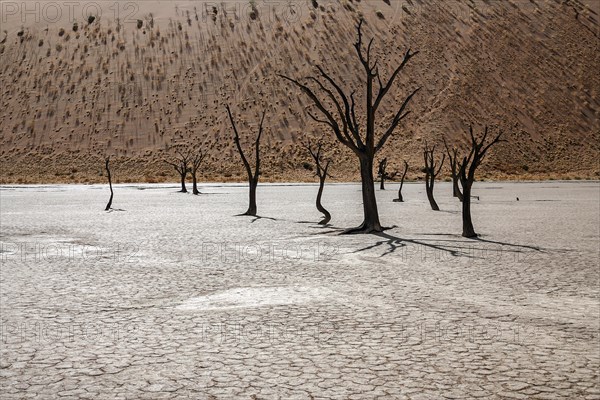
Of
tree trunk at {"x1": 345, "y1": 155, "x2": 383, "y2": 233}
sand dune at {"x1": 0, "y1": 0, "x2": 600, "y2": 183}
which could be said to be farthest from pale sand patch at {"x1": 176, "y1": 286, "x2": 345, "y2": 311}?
sand dune at {"x1": 0, "y1": 0, "x2": 600, "y2": 183}

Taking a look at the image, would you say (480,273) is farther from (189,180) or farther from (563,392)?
(189,180)

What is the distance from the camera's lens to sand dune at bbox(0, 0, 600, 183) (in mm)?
80812

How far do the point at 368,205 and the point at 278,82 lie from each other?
68768mm

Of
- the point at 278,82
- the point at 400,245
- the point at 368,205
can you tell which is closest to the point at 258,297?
the point at 400,245

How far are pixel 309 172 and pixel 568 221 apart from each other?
185ft

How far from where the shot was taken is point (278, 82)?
3467 inches

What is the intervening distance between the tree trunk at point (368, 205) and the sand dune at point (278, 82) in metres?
56.5

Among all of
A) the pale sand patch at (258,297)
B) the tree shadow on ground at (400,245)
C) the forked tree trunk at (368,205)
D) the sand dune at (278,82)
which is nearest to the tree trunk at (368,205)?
the forked tree trunk at (368,205)

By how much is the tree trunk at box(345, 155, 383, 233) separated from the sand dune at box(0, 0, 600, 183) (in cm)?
5654

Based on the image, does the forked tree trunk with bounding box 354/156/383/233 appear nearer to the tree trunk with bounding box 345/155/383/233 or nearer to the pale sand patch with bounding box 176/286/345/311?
the tree trunk with bounding box 345/155/383/233

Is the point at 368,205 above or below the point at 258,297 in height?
above

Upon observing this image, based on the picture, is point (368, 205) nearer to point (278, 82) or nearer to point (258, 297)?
point (258, 297)

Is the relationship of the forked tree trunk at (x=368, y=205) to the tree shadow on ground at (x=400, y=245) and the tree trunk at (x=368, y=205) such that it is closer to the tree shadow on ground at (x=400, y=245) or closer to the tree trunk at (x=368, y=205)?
the tree trunk at (x=368, y=205)

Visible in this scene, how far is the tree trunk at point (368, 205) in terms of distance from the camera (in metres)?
20.6
